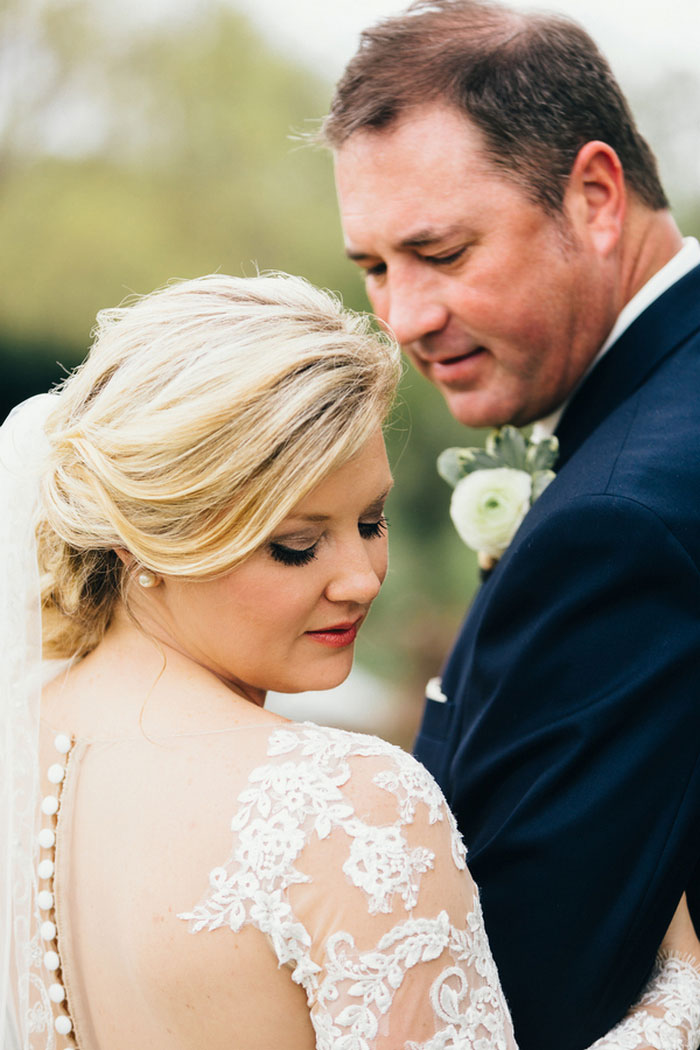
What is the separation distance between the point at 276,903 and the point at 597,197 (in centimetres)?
206

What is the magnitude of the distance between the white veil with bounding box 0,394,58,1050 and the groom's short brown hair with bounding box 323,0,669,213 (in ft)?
4.38

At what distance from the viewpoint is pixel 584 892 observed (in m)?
2.00

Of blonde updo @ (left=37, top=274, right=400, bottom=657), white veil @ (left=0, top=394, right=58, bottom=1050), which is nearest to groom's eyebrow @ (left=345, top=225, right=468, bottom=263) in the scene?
blonde updo @ (left=37, top=274, right=400, bottom=657)

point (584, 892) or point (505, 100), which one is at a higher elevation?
point (505, 100)

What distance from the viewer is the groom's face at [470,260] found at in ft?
8.89

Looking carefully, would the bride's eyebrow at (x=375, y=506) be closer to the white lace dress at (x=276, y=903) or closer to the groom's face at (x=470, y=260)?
the white lace dress at (x=276, y=903)

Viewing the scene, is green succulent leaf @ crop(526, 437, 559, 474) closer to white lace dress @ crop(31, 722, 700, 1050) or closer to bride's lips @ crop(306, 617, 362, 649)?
bride's lips @ crop(306, 617, 362, 649)

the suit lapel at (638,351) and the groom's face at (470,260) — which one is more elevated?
the groom's face at (470,260)

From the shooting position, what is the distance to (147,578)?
190 cm

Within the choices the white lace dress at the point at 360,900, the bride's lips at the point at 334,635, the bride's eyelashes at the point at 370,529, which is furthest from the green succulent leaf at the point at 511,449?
the white lace dress at the point at 360,900

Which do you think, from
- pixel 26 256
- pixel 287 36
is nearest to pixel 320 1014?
pixel 26 256

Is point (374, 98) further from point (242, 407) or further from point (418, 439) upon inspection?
point (418, 439)

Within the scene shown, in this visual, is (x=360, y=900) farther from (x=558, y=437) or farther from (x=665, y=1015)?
(x=558, y=437)

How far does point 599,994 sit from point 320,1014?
728 millimetres
